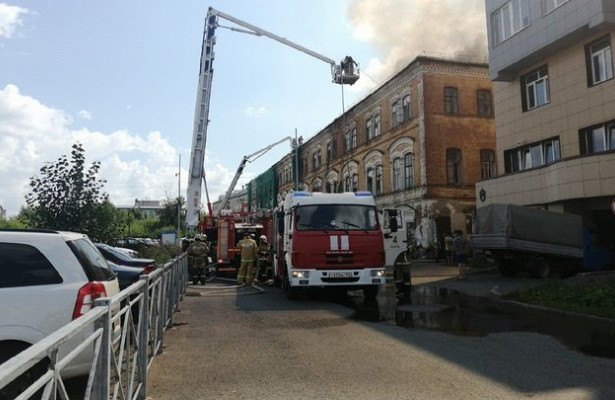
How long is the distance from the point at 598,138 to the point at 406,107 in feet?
48.2

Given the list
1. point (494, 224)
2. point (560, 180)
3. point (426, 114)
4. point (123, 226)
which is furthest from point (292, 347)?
point (426, 114)

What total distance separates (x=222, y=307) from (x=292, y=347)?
15.2 feet

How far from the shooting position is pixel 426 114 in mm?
29719

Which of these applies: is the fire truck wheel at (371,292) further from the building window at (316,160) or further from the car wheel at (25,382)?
the building window at (316,160)

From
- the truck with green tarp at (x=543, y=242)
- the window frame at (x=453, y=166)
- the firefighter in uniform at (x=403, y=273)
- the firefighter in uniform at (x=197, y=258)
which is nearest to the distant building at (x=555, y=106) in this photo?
the truck with green tarp at (x=543, y=242)

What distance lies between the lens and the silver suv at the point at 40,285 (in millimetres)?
4375

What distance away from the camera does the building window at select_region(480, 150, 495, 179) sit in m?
30.7

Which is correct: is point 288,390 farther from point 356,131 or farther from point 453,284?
point 356,131

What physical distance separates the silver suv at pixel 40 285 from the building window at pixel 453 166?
89.0 feet

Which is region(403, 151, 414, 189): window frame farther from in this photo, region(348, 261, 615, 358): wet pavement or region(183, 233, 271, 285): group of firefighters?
region(348, 261, 615, 358): wet pavement

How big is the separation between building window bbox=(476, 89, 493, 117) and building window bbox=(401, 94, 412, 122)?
4.06 metres

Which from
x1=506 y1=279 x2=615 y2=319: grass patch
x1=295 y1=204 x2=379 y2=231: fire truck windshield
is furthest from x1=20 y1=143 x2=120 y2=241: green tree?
x1=506 y1=279 x2=615 y2=319: grass patch

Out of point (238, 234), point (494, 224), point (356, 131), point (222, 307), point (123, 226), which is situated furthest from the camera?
point (356, 131)

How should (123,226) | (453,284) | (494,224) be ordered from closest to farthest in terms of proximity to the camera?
1. (123,226)
2. (453,284)
3. (494,224)
